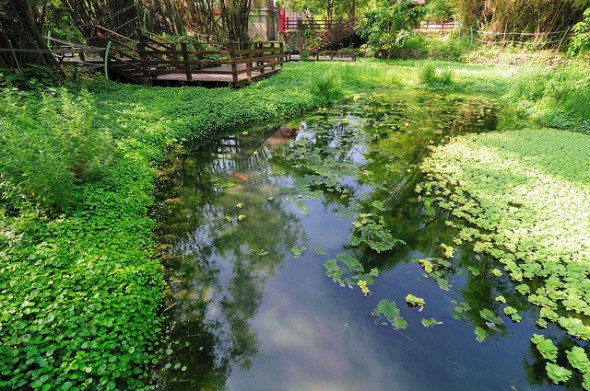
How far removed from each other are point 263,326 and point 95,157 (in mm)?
3591

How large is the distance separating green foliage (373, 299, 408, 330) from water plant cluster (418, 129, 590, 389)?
3.79ft

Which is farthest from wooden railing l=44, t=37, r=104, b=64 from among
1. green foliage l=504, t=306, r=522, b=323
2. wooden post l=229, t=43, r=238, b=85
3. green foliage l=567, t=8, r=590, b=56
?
green foliage l=567, t=8, r=590, b=56

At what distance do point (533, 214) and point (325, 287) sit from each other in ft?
11.3

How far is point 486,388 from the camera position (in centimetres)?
258

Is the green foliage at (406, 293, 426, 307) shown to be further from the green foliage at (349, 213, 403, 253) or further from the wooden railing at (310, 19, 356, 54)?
the wooden railing at (310, 19, 356, 54)

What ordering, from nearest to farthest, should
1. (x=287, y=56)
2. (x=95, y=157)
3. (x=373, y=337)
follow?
(x=373, y=337)
(x=95, y=157)
(x=287, y=56)

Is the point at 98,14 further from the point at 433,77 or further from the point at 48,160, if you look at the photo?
the point at 433,77

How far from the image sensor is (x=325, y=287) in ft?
11.7

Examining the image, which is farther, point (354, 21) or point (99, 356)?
point (354, 21)

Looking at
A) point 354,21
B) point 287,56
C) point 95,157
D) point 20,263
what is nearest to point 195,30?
point 287,56

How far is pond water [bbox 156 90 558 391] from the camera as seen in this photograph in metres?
2.71

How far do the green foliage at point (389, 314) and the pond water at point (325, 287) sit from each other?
1cm

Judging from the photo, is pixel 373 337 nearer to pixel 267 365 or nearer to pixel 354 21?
pixel 267 365

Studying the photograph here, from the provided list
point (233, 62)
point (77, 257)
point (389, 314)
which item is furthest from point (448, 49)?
point (77, 257)
